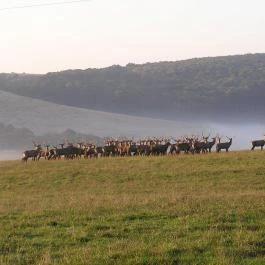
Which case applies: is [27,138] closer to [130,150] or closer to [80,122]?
[80,122]

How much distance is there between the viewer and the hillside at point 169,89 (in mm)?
156750

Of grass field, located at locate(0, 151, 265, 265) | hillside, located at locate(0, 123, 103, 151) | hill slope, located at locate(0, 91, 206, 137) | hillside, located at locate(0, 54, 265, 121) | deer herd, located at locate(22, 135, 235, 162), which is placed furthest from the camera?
hillside, located at locate(0, 54, 265, 121)

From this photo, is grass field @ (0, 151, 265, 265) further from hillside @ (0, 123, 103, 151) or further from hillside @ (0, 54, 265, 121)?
hillside @ (0, 54, 265, 121)

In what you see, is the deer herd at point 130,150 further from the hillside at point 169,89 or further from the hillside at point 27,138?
the hillside at point 169,89

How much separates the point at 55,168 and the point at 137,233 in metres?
25.5

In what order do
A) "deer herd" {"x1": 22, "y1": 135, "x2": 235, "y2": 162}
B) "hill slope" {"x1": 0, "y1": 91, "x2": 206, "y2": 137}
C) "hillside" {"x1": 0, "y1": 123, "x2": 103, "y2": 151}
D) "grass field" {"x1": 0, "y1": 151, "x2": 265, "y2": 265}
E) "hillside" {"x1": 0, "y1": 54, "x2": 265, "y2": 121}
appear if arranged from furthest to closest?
"hillside" {"x1": 0, "y1": 54, "x2": 265, "y2": 121}
"hill slope" {"x1": 0, "y1": 91, "x2": 206, "y2": 137}
"hillside" {"x1": 0, "y1": 123, "x2": 103, "y2": 151}
"deer herd" {"x1": 22, "y1": 135, "x2": 235, "y2": 162}
"grass field" {"x1": 0, "y1": 151, "x2": 265, "y2": 265}

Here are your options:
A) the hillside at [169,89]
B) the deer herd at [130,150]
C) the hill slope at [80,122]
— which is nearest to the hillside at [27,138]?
the hill slope at [80,122]

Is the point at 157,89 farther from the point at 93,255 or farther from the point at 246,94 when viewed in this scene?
the point at 93,255

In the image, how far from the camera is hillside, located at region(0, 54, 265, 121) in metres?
157

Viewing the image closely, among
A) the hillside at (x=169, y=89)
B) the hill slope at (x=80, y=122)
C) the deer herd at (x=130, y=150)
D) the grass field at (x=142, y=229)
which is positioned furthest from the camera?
the hillside at (x=169, y=89)

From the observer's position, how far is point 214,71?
18362cm

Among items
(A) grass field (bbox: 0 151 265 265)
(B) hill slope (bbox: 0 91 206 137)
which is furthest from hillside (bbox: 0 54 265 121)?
(A) grass field (bbox: 0 151 265 265)

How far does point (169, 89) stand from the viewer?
559 ft

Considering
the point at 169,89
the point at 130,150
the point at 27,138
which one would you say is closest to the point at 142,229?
the point at 130,150
